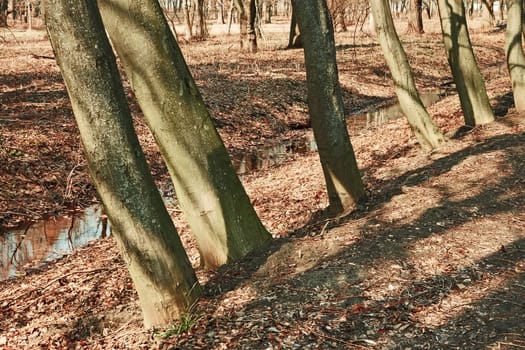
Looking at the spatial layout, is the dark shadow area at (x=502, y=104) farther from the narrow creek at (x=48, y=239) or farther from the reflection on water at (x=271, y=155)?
the narrow creek at (x=48, y=239)

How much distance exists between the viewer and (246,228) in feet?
18.1

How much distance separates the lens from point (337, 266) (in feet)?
16.5

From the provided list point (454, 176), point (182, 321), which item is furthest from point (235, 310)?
point (454, 176)

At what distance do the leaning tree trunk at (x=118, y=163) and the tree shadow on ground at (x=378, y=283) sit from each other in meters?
0.60

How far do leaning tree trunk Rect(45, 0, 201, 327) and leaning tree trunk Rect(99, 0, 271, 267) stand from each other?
0.94 m

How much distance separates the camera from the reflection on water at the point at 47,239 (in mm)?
8367

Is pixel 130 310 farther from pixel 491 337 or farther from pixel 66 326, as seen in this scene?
pixel 491 337

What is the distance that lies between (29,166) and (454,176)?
835cm

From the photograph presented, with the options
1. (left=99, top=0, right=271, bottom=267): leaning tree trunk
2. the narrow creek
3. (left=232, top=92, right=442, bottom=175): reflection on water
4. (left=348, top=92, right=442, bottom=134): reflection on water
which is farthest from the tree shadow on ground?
(left=348, top=92, right=442, bottom=134): reflection on water

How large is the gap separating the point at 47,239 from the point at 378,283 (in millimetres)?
6390

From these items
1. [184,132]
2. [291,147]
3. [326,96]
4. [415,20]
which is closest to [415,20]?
[415,20]

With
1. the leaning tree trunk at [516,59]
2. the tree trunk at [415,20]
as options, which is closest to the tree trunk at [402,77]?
the leaning tree trunk at [516,59]

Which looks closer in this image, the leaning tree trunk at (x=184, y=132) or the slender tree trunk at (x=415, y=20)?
the leaning tree trunk at (x=184, y=132)

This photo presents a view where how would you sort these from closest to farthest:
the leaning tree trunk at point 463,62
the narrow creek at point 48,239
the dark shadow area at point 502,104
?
the narrow creek at point 48,239 < the leaning tree trunk at point 463,62 < the dark shadow area at point 502,104
